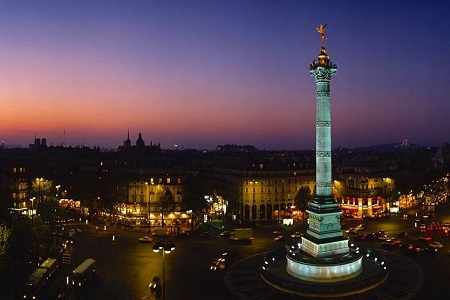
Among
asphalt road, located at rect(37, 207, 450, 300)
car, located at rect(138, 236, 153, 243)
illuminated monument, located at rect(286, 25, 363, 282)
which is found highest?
illuminated monument, located at rect(286, 25, 363, 282)

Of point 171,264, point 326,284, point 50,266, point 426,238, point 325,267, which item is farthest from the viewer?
point 426,238

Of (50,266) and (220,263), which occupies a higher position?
(50,266)

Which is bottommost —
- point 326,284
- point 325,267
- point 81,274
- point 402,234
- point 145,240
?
point 326,284

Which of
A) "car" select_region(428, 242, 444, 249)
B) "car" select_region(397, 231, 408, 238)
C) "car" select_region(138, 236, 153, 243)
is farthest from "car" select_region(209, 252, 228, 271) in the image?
"car" select_region(397, 231, 408, 238)

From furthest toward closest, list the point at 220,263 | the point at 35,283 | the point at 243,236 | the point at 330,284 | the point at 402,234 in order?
the point at 402,234, the point at 243,236, the point at 220,263, the point at 330,284, the point at 35,283

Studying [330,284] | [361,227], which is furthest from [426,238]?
[330,284]

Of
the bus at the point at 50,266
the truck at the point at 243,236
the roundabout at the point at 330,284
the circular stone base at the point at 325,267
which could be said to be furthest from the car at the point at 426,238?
the bus at the point at 50,266

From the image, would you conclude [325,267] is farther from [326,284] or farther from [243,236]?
[243,236]

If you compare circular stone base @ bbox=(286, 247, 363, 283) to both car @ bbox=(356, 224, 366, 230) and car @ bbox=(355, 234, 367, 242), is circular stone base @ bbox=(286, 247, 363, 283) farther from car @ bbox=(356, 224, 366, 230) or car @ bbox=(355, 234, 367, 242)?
car @ bbox=(356, 224, 366, 230)
